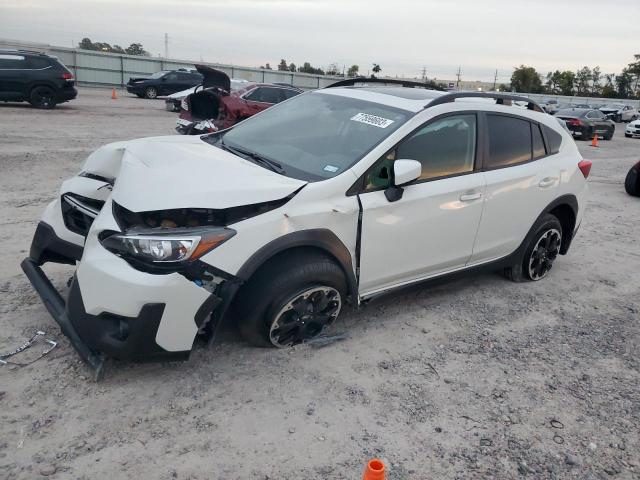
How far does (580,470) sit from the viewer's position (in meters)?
2.87

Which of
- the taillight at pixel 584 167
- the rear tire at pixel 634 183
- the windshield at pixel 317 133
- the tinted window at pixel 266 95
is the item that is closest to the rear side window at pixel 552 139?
the taillight at pixel 584 167

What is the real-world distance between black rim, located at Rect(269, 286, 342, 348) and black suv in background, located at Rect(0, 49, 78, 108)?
641 inches

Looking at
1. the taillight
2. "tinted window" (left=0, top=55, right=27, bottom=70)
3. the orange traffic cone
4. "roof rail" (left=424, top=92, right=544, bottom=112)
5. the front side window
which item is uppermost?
"tinted window" (left=0, top=55, right=27, bottom=70)

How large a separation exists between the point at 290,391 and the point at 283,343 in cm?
43

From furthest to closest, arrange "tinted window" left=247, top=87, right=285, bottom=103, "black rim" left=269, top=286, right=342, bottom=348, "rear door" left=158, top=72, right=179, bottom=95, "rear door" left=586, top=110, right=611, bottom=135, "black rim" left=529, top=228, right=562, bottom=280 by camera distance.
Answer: "rear door" left=158, top=72, right=179, bottom=95 < "rear door" left=586, top=110, right=611, bottom=135 < "tinted window" left=247, top=87, right=285, bottom=103 < "black rim" left=529, top=228, right=562, bottom=280 < "black rim" left=269, top=286, right=342, bottom=348

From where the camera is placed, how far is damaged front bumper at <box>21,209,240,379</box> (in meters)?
2.89

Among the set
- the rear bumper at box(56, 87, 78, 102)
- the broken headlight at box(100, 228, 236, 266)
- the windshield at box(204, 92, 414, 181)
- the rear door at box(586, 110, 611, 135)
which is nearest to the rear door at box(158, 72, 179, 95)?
the rear bumper at box(56, 87, 78, 102)

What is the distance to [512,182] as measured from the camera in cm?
457

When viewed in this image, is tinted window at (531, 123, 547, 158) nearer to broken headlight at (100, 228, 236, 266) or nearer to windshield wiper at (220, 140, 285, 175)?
windshield wiper at (220, 140, 285, 175)

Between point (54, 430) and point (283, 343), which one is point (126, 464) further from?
point (283, 343)

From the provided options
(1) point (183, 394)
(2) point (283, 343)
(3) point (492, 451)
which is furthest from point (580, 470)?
(1) point (183, 394)

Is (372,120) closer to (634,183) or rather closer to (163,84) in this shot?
(634,183)

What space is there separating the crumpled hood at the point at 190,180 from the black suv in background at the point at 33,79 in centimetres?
1505

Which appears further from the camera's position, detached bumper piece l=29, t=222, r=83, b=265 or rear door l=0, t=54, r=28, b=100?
rear door l=0, t=54, r=28, b=100
